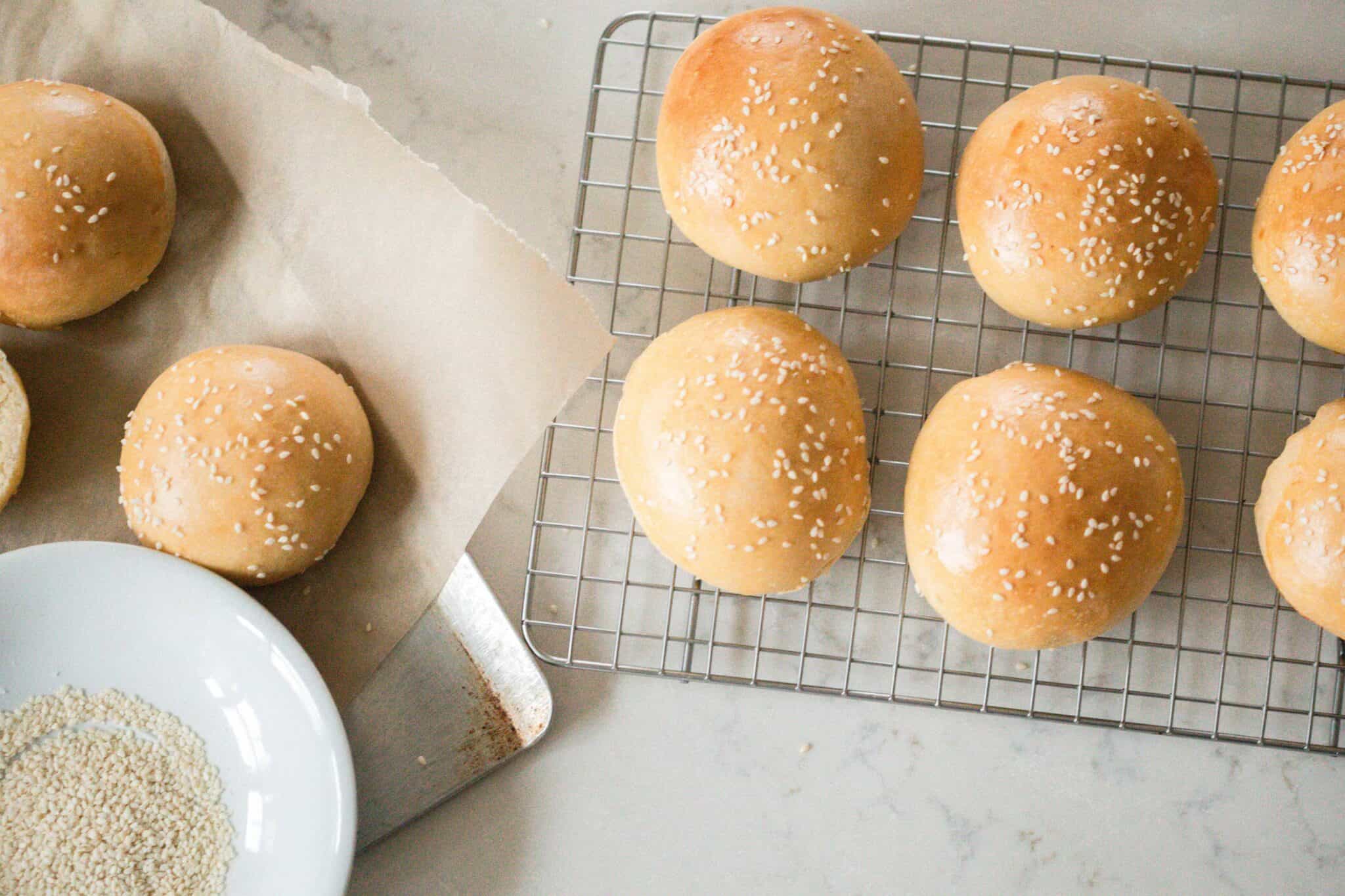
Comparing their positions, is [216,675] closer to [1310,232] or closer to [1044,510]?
[1044,510]

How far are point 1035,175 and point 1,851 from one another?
69.3 inches

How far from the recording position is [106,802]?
1.45m

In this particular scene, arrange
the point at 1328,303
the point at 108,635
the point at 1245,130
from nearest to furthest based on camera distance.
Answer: the point at 1328,303 < the point at 108,635 < the point at 1245,130

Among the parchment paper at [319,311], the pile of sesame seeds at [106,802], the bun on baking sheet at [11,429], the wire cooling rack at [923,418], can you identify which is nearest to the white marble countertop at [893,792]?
the wire cooling rack at [923,418]

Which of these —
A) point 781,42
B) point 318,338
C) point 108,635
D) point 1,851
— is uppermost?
point 781,42

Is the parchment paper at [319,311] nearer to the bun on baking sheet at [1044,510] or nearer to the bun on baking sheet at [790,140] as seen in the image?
the bun on baking sheet at [790,140]

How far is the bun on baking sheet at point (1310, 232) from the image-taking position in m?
1.33

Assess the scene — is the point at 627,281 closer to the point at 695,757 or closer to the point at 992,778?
the point at 695,757

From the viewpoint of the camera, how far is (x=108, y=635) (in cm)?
146

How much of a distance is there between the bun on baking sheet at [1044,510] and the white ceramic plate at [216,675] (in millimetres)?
898

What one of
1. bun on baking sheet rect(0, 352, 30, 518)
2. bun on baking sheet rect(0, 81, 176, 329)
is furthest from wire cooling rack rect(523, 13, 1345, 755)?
bun on baking sheet rect(0, 352, 30, 518)

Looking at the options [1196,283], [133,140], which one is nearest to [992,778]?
[1196,283]

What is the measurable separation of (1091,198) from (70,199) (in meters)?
1.44

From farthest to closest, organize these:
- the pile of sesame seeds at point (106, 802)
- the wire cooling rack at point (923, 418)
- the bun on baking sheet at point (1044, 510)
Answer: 1. the wire cooling rack at point (923, 418)
2. the pile of sesame seeds at point (106, 802)
3. the bun on baking sheet at point (1044, 510)
